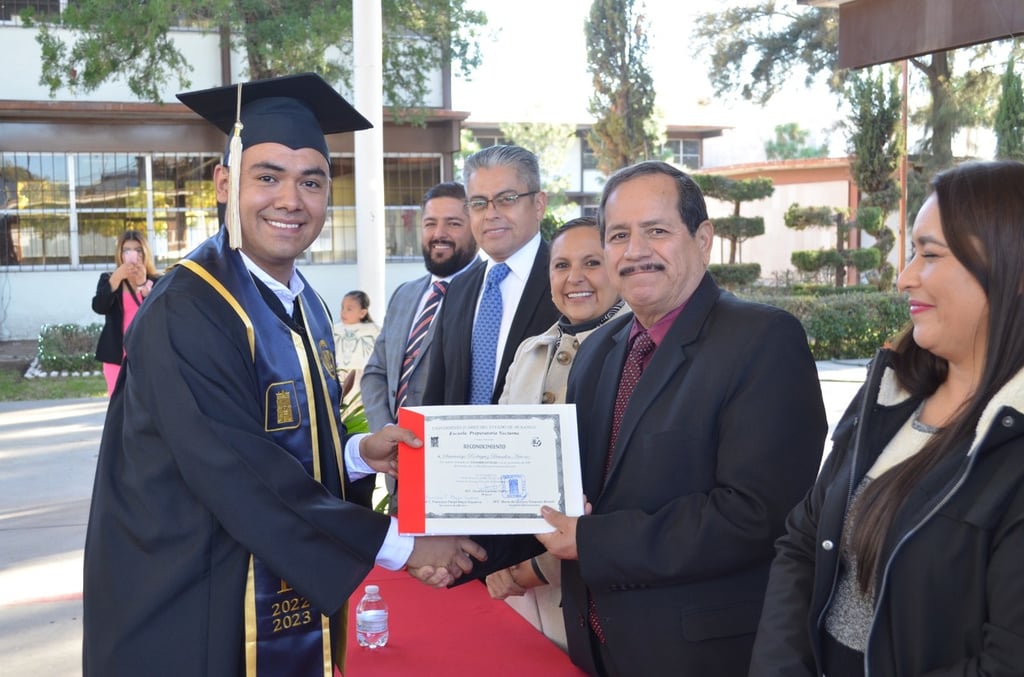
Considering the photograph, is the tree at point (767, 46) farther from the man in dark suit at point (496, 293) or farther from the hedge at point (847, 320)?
the man in dark suit at point (496, 293)

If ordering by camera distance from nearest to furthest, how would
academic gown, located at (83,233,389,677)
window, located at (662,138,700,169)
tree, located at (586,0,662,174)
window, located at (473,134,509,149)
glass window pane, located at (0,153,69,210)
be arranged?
academic gown, located at (83,233,389,677) < glass window pane, located at (0,153,69,210) < tree, located at (586,0,662,174) < window, located at (662,138,700,169) < window, located at (473,134,509,149)

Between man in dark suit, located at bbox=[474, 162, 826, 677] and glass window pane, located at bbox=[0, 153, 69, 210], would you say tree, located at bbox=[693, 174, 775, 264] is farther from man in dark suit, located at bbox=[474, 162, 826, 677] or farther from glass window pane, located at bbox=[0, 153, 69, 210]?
man in dark suit, located at bbox=[474, 162, 826, 677]

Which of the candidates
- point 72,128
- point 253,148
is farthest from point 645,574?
point 72,128

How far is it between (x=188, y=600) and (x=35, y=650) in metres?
2.96

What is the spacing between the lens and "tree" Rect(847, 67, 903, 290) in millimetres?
19328

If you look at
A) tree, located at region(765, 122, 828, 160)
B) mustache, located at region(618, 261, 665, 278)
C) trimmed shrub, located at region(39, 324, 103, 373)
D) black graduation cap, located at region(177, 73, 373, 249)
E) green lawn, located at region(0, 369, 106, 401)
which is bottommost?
green lawn, located at region(0, 369, 106, 401)

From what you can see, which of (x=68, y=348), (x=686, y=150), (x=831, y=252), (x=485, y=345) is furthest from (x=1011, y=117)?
→ (x=686, y=150)

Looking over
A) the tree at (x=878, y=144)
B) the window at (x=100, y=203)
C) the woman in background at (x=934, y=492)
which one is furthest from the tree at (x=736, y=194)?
the woman in background at (x=934, y=492)

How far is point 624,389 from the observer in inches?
109

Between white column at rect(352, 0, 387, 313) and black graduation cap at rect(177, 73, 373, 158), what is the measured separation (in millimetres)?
5260

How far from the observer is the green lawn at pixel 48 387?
12.8 metres

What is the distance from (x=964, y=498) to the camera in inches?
73.0

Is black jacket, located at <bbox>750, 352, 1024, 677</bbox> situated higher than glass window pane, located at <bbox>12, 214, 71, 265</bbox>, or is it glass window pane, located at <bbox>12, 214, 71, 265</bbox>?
glass window pane, located at <bbox>12, 214, 71, 265</bbox>

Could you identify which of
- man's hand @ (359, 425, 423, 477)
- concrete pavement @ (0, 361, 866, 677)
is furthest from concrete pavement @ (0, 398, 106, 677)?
man's hand @ (359, 425, 423, 477)
